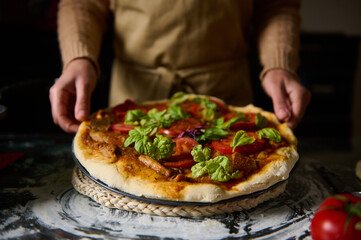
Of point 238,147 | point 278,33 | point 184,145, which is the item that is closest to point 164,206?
point 184,145

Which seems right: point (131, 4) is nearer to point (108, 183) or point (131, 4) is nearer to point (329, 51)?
point (108, 183)

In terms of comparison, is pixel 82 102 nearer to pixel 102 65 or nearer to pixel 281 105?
pixel 281 105

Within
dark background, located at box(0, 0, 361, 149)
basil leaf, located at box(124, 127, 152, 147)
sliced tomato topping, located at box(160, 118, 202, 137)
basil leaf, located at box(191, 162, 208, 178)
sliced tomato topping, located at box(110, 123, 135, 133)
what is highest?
basil leaf, located at box(124, 127, 152, 147)

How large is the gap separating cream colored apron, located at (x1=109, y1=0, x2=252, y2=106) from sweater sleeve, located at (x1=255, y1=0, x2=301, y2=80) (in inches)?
5.5

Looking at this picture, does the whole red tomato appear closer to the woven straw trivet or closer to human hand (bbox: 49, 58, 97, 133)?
the woven straw trivet

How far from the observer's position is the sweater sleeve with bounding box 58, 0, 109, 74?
1791 mm

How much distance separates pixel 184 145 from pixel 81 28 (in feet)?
3.11

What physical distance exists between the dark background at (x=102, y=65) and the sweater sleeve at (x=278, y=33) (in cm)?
164

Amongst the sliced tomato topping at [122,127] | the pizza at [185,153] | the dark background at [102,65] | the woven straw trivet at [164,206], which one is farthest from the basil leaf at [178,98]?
the dark background at [102,65]

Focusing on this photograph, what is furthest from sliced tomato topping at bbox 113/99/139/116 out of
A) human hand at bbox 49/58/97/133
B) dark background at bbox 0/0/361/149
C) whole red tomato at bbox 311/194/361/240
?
dark background at bbox 0/0/361/149

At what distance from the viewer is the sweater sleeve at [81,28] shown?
1.79 meters

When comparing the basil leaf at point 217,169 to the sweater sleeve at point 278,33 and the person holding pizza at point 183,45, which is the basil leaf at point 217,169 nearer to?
the person holding pizza at point 183,45

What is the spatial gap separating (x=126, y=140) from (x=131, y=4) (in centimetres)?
91

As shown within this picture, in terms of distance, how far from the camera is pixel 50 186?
4.67 feet
